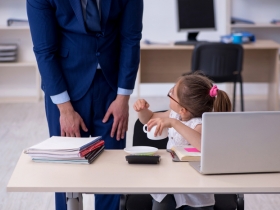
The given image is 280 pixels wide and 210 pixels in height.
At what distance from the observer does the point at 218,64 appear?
193 inches

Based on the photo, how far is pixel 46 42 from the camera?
217 cm

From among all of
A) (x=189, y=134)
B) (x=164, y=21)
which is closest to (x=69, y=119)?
(x=189, y=134)

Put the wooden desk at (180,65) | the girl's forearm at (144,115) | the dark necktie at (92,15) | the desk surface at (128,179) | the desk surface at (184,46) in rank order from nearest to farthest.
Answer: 1. the desk surface at (128,179)
2. the dark necktie at (92,15)
3. the girl's forearm at (144,115)
4. the desk surface at (184,46)
5. the wooden desk at (180,65)

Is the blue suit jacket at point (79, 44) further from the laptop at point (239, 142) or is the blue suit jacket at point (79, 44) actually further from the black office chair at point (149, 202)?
the laptop at point (239, 142)

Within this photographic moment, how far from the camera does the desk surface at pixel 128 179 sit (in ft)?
5.25

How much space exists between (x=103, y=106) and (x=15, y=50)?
13.9 ft

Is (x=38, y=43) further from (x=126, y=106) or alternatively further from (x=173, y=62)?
(x=173, y=62)

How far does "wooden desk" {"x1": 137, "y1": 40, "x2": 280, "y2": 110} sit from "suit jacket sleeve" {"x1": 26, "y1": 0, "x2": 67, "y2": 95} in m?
3.47

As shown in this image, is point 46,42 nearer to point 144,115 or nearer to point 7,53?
point 144,115

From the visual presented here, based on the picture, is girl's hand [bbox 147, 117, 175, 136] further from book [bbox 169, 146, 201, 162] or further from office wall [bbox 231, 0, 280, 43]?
office wall [bbox 231, 0, 280, 43]

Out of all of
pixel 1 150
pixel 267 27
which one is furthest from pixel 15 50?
pixel 267 27

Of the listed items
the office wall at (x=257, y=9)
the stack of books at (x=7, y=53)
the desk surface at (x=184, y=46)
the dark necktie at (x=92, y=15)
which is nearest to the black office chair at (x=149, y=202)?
the dark necktie at (x=92, y=15)

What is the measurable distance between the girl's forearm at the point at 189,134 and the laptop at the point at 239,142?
22 cm

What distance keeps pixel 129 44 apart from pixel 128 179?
2.59ft
